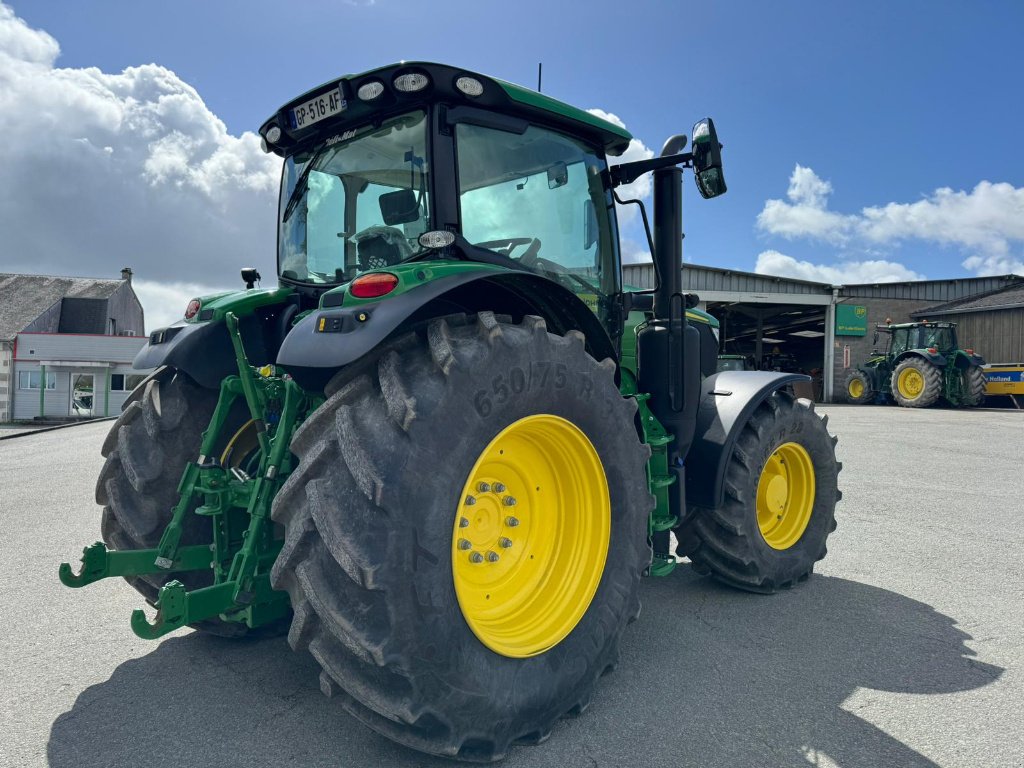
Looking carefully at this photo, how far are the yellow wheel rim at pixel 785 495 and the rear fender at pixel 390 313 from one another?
1.85 m

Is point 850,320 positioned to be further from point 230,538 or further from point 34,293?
point 34,293

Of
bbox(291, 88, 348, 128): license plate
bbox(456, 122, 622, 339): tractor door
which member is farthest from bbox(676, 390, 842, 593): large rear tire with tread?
bbox(291, 88, 348, 128): license plate

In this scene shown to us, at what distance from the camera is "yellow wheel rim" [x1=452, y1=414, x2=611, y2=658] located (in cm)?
242

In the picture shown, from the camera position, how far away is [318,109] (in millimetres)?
2822

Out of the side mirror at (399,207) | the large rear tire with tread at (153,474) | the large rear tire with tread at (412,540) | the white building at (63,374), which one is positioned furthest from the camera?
the white building at (63,374)

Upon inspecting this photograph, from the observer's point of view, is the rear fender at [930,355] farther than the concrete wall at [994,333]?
No

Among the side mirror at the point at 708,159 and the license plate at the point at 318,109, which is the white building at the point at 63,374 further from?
the side mirror at the point at 708,159

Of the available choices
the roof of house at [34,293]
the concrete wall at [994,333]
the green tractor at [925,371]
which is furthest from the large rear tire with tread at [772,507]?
the roof of house at [34,293]

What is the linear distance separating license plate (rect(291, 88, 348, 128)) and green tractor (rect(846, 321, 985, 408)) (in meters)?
20.4

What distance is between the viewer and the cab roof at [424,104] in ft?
8.38

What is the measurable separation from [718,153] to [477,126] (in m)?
1.14

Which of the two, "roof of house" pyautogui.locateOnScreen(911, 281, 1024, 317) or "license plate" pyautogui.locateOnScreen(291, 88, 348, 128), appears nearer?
"license plate" pyautogui.locateOnScreen(291, 88, 348, 128)

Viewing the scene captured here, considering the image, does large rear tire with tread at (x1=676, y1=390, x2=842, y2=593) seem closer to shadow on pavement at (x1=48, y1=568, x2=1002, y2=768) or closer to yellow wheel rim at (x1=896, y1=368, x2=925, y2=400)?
shadow on pavement at (x1=48, y1=568, x2=1002, y2=768)

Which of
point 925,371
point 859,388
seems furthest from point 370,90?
point 859,388
